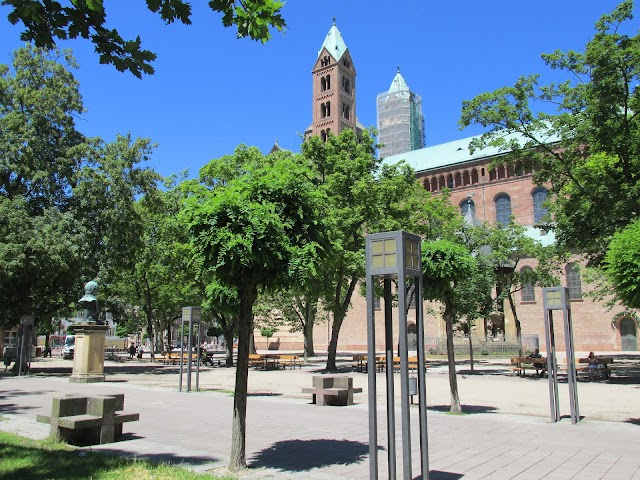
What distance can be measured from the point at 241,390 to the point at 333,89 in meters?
62.3

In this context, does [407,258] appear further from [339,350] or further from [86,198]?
[339,350]

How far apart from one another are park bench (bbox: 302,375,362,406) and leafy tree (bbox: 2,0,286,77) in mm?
10025

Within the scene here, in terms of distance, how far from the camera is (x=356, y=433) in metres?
9.21

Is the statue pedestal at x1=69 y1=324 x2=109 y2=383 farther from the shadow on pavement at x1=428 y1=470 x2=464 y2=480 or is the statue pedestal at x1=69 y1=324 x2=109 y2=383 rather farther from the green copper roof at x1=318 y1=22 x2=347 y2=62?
the green copper roof at x1=318 y1=22 x2=347 y2=62

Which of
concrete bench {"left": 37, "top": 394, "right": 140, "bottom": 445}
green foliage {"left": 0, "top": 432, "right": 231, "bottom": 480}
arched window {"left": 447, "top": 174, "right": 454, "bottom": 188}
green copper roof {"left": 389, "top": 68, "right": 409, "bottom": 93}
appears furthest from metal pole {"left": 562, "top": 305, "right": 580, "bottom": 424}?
green copper roof {"left": 389, "top": 68, "right": 409, "bottom": 93}

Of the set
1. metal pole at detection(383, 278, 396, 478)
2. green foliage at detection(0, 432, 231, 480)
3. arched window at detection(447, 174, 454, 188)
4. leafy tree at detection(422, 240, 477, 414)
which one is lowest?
green foliage at detection(0, 432, 231, 480)

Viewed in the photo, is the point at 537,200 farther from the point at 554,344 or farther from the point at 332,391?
the point at 332,391

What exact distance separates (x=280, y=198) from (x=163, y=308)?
36788mm

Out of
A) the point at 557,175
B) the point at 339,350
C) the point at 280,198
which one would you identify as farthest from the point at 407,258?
the point at 339,350

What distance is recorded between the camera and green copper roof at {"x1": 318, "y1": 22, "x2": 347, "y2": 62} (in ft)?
220

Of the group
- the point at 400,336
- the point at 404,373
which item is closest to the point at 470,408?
the point at 404,373

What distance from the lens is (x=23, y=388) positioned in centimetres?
1678

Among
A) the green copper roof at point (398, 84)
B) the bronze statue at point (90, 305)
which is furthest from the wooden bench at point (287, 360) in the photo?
the green copper roof at point (398, 84)

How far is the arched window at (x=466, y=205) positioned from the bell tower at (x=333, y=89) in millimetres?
16859
